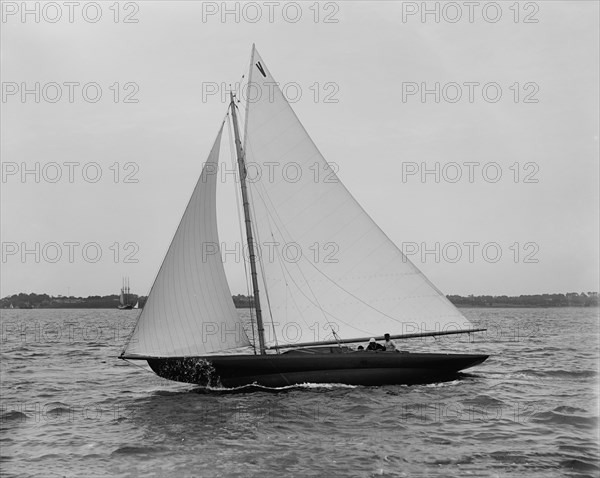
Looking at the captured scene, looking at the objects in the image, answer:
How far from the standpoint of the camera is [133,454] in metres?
16.5

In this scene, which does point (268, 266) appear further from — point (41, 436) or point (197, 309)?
point (41, 436)

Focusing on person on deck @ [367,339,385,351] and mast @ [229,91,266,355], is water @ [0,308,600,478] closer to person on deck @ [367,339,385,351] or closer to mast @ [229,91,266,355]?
person on deck @ [367,339,385,351]

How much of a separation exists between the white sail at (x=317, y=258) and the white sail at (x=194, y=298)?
5.45 feet

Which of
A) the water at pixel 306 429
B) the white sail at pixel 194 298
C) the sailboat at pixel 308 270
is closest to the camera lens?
the water at pixel 306 429

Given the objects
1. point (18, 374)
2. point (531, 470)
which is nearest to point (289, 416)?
point (531, 470)

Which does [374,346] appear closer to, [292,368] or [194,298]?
[292,368]

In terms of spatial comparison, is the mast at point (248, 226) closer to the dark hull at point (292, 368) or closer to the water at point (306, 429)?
the dark hull at point (292, 368)

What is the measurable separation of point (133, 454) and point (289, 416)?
518 centimetres

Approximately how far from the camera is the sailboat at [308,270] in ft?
80.2

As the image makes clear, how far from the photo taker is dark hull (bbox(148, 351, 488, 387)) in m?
24.0

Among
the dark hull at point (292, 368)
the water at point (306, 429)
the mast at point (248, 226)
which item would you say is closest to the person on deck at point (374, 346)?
the dark hull at point (292, 368)

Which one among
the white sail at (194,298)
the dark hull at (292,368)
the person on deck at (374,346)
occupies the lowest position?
the dark hull at (292,368)

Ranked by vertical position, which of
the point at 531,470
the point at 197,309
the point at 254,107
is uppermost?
the point at 254,107

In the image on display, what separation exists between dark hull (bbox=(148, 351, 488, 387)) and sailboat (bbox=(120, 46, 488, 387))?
5cm
